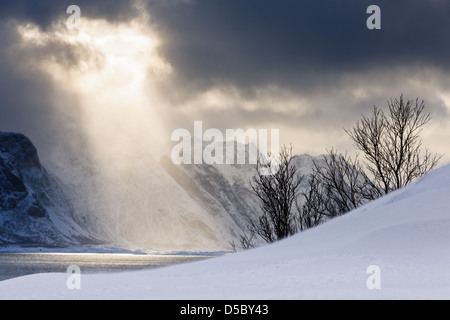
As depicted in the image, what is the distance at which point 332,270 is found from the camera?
1402 centimetres

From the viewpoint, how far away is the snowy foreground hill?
12.1m

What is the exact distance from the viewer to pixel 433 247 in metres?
15.0

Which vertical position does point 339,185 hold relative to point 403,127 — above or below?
below

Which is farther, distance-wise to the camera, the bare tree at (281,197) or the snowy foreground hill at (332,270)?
the bare tree at (281,197)

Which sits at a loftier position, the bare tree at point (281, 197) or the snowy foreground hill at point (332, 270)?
the bare tree at point (281, 197)

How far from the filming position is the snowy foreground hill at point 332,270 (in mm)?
12117

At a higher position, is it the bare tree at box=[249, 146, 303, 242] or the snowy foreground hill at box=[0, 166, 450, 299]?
the bare tree at box=[249, 146, 303, 242]

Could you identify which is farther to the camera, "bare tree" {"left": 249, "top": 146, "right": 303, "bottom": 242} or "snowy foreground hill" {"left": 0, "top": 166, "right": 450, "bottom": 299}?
"bare tree" {"left": 249, "top": 146, "right": 303, "bottom": 242}

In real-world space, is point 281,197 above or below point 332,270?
above
